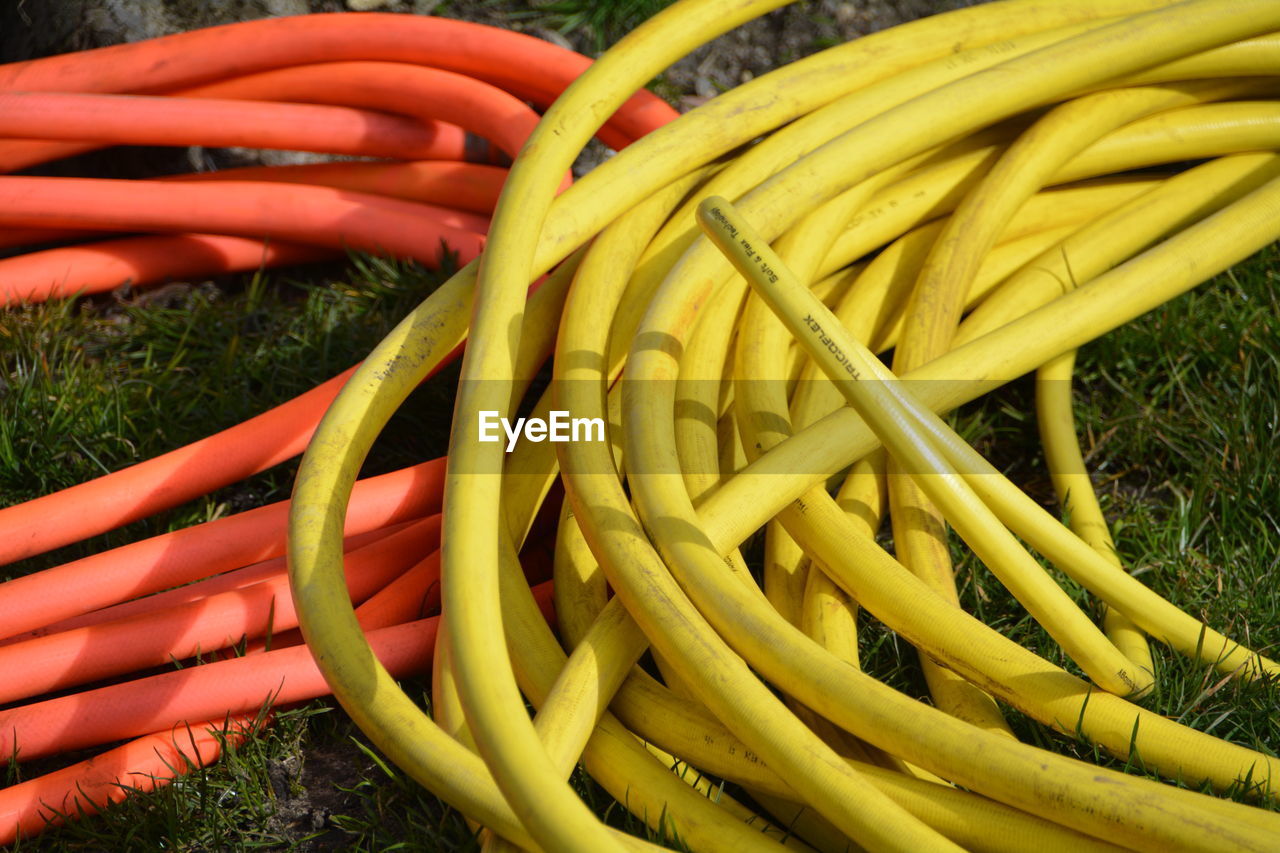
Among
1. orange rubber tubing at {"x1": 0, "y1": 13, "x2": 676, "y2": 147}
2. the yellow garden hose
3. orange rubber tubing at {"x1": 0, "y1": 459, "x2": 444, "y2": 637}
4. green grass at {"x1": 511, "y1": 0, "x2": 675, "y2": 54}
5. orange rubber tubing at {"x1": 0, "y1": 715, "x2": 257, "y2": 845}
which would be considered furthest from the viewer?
green grass at {"x1": 511, "y1": 0, "x2": 675, "y2": 54}

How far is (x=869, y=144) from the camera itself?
1711mm

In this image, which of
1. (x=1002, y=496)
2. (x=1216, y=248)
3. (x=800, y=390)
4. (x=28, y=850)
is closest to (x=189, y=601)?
(x=28, y=850)

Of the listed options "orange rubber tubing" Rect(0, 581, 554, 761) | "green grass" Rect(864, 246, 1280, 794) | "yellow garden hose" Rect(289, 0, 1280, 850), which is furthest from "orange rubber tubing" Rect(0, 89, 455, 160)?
"green grass" Rect(864, 246, 1280, 794)

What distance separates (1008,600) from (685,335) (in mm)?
633

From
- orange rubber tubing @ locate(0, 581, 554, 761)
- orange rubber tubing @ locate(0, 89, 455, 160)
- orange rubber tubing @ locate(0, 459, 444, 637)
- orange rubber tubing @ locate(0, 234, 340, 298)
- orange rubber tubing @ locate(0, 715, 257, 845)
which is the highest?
orange rubber tubing @ locate(0, 89, 455, 160)

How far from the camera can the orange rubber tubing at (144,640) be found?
1.53m

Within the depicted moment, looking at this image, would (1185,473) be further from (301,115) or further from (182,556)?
(301,115)

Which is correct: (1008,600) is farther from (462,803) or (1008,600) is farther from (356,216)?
(356,216)

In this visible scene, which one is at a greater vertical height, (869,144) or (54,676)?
(869,144)

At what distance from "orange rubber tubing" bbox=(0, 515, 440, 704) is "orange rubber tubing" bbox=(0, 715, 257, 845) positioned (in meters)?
0.11

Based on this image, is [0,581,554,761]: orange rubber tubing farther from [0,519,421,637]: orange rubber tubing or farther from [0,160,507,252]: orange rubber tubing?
[0,160,507,252]: orange rubber tubing

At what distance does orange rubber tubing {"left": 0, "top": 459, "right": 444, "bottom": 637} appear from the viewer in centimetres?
157

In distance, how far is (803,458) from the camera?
145cm

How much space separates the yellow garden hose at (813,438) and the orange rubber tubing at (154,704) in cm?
28
